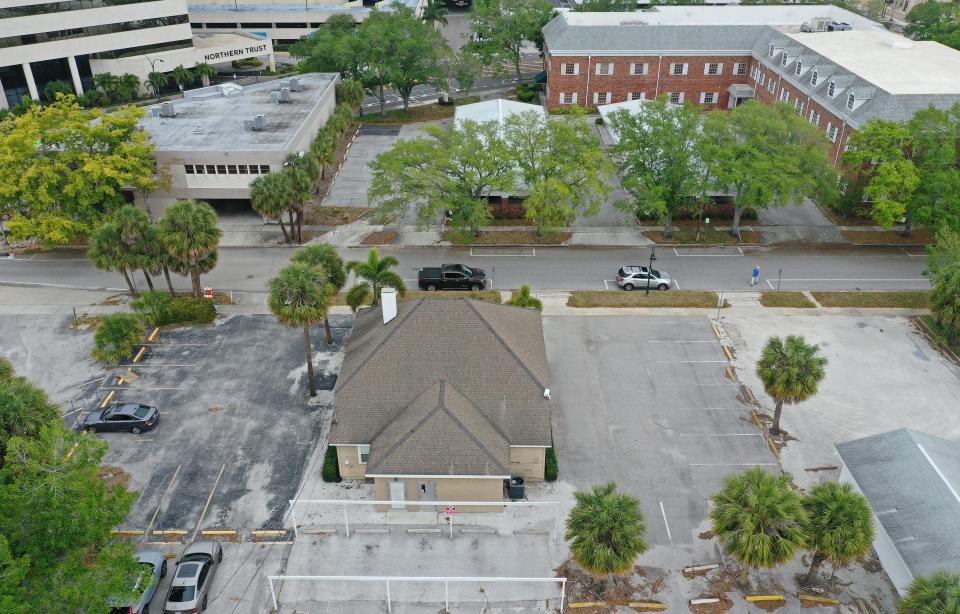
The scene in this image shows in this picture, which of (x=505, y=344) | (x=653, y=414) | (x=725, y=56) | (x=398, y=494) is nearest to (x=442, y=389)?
(x=505, y=344)

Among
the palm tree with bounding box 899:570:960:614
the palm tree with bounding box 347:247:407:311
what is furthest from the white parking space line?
the palm tree with bounding box 347:247:407:311

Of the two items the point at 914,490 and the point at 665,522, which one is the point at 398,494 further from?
the point at 914,490

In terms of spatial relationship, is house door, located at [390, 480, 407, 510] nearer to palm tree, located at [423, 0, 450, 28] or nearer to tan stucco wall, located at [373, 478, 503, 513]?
tan stucco wall, located at [373, 478, 503, 513]

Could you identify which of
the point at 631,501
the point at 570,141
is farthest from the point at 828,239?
the point at 631,501

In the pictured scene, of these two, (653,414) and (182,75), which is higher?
(182,75)

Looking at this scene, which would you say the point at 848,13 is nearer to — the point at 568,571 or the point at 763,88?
the point at 763,88

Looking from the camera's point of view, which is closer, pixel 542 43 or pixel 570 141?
pixel 570 141
